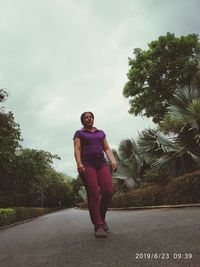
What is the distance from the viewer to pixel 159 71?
25.6 m

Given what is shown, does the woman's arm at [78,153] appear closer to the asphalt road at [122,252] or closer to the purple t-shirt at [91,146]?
the purple t-shirt at [91,146]

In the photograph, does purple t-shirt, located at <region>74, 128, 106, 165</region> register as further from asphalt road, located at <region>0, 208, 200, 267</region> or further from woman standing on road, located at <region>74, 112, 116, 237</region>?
asphalt road, located at <region>0, 208, 200, 267</region>

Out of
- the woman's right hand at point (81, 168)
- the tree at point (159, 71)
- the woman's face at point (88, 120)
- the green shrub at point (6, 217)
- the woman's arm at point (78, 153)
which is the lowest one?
the green shrub at point (6, 217)

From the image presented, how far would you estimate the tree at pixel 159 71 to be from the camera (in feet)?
82.8

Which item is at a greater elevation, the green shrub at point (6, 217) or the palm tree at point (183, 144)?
the palm tree at point (183, 144)

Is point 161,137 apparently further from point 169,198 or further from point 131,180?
point 131,180

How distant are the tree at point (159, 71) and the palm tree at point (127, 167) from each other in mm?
7011

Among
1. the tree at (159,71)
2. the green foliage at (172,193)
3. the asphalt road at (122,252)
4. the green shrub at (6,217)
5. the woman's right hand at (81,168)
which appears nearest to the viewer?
the asphalt road at (122,252)

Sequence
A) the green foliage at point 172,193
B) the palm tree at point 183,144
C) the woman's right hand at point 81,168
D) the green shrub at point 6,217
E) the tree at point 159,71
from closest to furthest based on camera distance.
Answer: the woman's right hand at point 81,168 < the green foliage at point 172,193 < the palm tree at point 183,144 < the green shrub at point 6,217 < the tree at point 159,71

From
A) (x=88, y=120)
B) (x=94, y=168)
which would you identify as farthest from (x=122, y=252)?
(x=88, y=120)

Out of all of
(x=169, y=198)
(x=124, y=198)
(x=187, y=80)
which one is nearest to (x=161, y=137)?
(x=169, y=198)

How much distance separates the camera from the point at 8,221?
16297mm

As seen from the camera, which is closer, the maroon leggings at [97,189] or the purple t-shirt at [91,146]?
the maroon leggings at [97,189]

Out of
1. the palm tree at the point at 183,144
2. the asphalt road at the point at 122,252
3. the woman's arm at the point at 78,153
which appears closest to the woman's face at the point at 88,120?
the woman's arm at the point at 78,153
